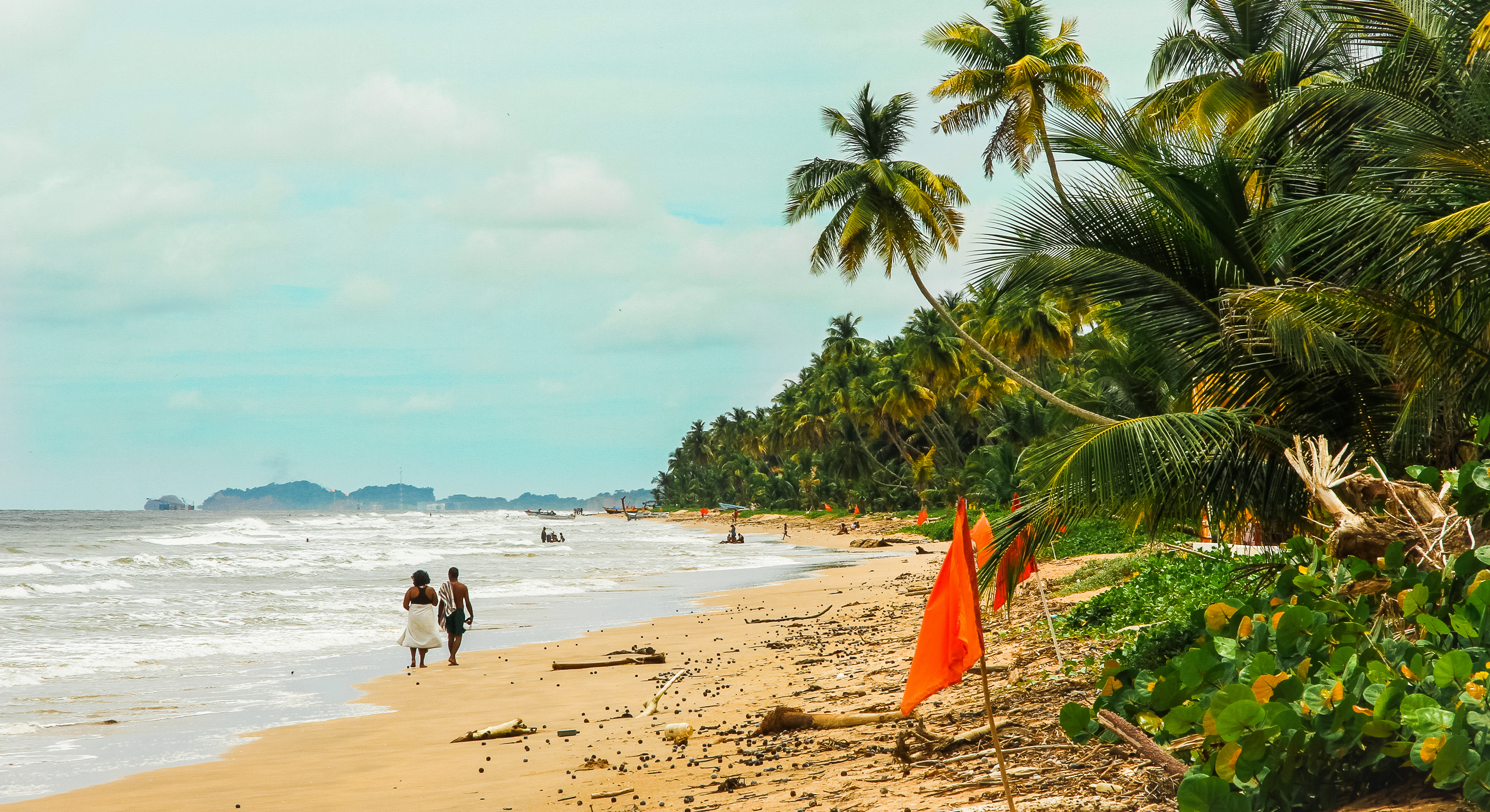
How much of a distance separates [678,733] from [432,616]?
649cm

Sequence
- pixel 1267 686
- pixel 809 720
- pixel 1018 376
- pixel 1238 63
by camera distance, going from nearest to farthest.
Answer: pixel 1267 686 < pixel 809 720 < pixel 1018 376 < pixel 1238 63

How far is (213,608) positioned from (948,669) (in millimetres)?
20015

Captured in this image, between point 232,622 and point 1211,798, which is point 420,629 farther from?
point 1211,798

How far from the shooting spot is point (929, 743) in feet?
18.7

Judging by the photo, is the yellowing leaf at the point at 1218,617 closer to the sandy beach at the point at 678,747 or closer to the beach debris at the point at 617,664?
the sandy beach at the point at 678,747

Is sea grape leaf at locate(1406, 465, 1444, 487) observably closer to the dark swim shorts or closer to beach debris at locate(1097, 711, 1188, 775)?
beach debris at locate(1097, 711, 1188, 775)

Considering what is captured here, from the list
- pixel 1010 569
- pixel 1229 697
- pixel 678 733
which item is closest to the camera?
pixel 1229 697

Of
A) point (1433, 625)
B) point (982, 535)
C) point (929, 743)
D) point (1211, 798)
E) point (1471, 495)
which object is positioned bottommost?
point (929, 743)

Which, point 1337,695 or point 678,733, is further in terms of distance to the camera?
point 678,733

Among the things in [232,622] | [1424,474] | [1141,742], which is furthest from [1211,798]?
[232,622]

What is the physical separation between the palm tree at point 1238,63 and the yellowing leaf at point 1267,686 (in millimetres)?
7762

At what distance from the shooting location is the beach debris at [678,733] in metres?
7.51

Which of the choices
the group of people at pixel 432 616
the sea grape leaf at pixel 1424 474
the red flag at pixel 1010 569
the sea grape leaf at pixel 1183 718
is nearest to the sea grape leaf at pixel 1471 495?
the sea grape leaf at pixel 1424 474

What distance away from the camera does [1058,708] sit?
6.04 metres
